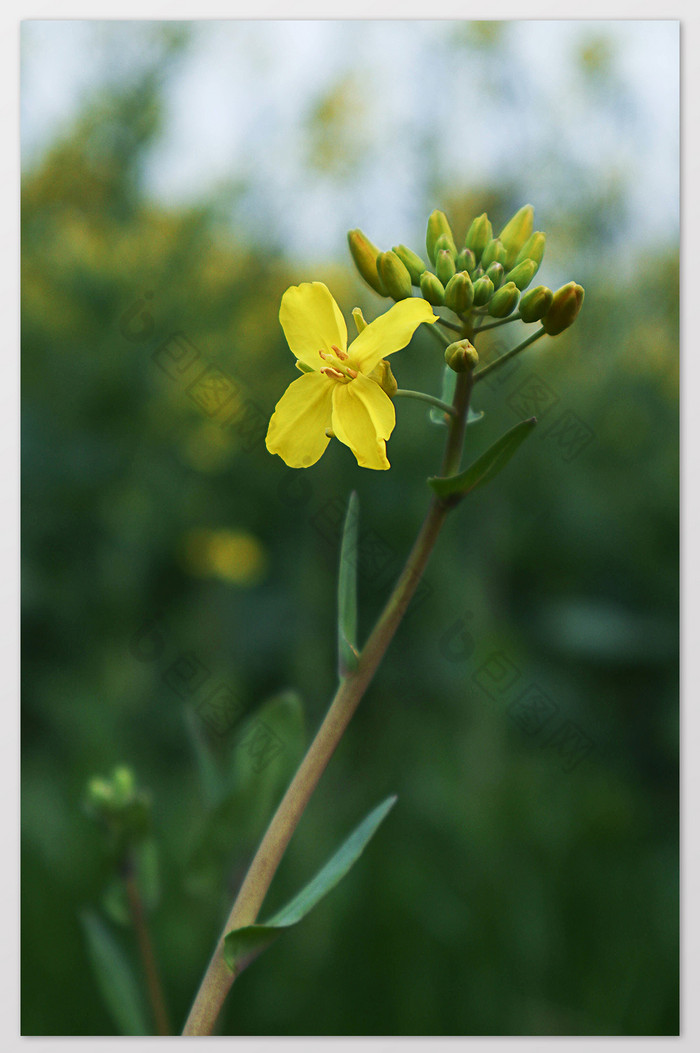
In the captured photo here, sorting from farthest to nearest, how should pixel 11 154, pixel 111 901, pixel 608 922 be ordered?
1. pixel 608 922
2. pixel 11 154
3. pixel 111 901

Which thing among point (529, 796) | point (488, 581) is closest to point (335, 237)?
point (488, 581)

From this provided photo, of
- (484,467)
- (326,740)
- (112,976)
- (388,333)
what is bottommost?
(112,976)

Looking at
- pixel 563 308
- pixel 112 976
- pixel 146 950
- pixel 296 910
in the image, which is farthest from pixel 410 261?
pixel 112 976

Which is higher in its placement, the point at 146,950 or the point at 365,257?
the point at 365,257

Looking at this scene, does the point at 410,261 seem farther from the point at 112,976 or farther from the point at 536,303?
the point at 112,976

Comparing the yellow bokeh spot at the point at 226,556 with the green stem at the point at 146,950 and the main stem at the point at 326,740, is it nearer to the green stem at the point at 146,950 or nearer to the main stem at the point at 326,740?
A: the green stem at the point at 146,950

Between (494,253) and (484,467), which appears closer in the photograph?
(484,467)

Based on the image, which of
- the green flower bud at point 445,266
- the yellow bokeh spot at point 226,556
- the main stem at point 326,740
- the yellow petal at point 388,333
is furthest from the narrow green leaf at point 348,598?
A: the yellow bokeh spot at point 226,556

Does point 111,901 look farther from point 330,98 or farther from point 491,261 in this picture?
point 330,98
